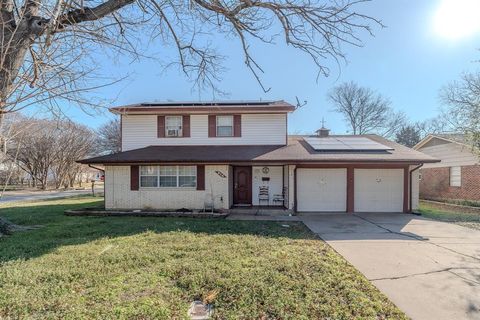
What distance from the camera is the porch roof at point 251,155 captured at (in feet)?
42.2

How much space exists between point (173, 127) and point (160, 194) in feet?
11.9

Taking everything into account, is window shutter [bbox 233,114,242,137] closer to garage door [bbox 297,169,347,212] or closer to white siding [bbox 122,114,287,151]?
white siding [bbox 122,114,287,151]

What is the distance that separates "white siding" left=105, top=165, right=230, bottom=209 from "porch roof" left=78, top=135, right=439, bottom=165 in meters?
0.70

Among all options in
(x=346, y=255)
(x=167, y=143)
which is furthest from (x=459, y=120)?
(x=167, y=143)

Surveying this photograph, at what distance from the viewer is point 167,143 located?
50.3ft

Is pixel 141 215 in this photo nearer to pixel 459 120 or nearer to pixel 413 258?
pixel 413 258

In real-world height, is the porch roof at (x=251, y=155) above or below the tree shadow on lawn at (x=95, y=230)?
above

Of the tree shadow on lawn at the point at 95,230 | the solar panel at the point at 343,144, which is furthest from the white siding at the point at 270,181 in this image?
the tree shadow on lawn at the point at 95,230

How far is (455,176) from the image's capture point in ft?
64.9

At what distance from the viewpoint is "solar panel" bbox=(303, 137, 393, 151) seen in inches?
560

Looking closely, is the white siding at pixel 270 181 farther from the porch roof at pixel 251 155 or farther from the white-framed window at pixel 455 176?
the white-framed window at pixel 455 176

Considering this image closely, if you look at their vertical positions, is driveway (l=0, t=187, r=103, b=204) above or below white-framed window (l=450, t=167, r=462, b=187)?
below

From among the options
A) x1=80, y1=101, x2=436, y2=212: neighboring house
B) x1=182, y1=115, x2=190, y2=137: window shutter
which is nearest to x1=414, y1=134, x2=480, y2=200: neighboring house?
x1=80, y1=101, x2=436, y2=212: neighboring house

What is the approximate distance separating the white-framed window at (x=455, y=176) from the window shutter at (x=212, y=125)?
16.3 m
